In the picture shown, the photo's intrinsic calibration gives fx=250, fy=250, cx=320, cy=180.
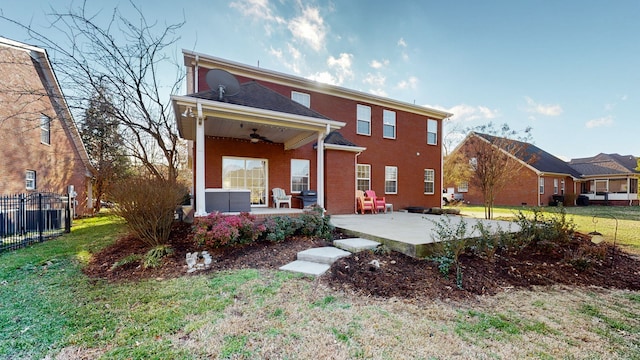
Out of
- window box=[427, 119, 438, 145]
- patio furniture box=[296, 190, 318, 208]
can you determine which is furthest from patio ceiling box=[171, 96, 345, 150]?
window box=[427, 119, 438, 145]

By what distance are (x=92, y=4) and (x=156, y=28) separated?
1533 mm

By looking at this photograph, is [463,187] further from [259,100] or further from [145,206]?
[145,206]

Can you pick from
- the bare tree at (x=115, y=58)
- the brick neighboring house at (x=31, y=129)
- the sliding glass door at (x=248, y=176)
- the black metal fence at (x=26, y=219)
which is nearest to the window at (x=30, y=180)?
the brick neighboring house at (x=31, y=129)

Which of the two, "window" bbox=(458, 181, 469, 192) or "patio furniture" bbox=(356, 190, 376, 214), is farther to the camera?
"window" bbox=(458, 181, 469, 192)

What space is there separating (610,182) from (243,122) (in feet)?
111

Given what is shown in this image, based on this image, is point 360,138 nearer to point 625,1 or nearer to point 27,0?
point 625,1

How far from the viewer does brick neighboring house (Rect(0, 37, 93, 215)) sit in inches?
387

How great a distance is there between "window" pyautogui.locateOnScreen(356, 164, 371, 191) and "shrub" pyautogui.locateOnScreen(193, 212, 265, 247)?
24.6 ft

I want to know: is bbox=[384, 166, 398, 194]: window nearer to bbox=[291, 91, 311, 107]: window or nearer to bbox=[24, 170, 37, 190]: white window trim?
bbox=[291, 91, 311, 107]: window

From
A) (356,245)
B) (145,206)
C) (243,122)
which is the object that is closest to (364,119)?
(243,122)

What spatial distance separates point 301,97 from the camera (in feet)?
36.7

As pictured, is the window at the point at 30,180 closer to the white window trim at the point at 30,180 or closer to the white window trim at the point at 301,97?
the white window trim at the point at 30,180

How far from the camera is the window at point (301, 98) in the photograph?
10988 mm

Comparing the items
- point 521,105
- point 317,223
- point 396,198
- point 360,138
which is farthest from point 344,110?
point 521,105
